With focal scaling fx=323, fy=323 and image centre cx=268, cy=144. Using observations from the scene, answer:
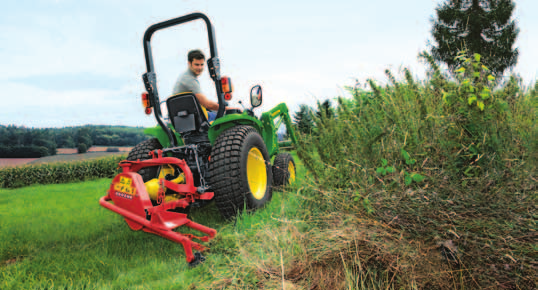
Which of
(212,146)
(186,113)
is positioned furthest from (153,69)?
(212,146)

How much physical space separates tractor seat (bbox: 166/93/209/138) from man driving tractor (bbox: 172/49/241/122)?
0.17 m

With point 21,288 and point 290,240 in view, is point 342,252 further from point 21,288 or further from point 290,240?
point 21,288

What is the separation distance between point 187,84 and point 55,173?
58.3ft

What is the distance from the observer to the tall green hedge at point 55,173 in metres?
17.6

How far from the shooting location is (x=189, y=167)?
354cm

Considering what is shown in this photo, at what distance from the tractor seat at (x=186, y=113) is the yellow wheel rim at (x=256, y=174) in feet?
2.25

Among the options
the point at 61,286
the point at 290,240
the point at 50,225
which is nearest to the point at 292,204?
the point at 290,240

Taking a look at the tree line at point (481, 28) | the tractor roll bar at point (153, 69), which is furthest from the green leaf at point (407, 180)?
the tree line at point (481, 28)

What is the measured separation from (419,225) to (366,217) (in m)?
0.33

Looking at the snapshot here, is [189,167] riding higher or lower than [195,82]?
lower

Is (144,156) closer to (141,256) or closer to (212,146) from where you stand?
(212,146)

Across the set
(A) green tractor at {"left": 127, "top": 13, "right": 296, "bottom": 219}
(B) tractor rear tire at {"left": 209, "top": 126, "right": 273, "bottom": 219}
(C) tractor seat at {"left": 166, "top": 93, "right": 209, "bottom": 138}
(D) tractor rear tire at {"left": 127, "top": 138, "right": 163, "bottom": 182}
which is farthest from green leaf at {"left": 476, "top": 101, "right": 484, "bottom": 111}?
(D) tractor rear tire at {"left": 127, "top": 138, "right": 163, "bottom": 182}

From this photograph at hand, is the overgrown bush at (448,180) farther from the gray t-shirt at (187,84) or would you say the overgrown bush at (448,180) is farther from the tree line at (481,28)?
the tree line at (481,28)

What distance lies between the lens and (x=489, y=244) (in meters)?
1.79
